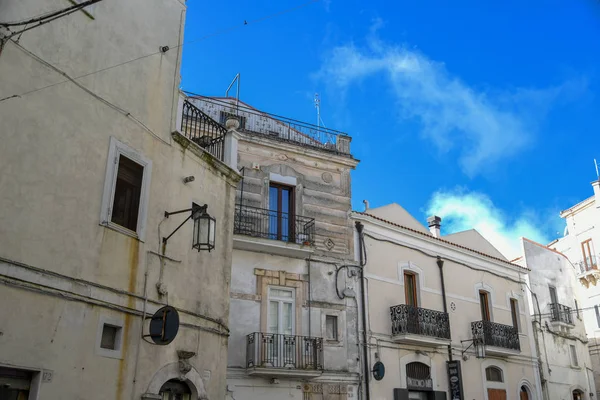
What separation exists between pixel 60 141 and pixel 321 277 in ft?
34.7

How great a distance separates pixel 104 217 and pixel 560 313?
23.3m

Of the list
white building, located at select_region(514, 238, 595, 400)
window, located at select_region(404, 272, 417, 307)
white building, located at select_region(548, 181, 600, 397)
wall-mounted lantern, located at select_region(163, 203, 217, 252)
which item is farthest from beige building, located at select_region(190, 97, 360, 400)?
white building, located at select_region(548, 181, 600, 397)

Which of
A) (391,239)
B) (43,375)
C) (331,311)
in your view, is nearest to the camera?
(43,375)

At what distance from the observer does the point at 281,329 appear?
1712cm

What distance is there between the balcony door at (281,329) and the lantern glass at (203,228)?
5908 millimetres

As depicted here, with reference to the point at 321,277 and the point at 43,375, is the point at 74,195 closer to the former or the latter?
the point at 43,375

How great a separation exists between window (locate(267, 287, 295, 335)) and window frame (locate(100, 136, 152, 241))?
7.09m

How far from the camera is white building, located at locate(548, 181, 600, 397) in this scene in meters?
31.2

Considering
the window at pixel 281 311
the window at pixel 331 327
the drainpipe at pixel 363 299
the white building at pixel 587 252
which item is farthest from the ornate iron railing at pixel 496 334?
the window at pixel 281 311

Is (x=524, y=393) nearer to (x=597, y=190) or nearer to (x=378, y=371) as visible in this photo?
(x=378, y=371)

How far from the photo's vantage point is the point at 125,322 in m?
10.1

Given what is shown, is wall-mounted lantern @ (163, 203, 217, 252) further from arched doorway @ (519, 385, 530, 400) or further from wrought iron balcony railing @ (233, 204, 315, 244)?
arched doorway @ (519, 385, 530, 400)

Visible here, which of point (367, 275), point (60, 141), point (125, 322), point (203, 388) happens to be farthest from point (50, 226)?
point (367, 275)

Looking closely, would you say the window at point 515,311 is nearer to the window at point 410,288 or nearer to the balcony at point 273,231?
the window at point 410,288
